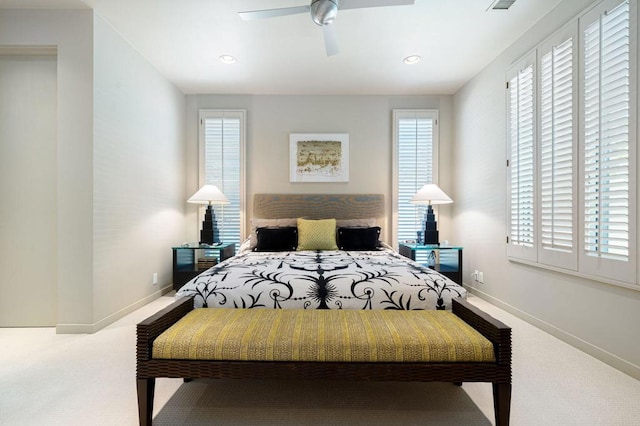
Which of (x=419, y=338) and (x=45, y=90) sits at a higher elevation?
(x=45, y=90)

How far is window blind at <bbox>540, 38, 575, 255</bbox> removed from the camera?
2412mm

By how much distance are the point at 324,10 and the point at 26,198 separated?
3.02m

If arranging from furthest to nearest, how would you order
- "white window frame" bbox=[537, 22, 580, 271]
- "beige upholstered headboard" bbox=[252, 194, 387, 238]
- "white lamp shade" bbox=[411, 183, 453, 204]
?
1. "beige upholstered headboard" bbox=[252, 194, 387, 238]
2. "white lamp shade" bbox=[411, 183, 453, 204]
3. "white window frame" bbox=[537, 22, 580, 271]

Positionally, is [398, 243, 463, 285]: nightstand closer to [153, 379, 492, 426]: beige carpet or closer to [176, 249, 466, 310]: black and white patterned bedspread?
[176, 249, 466, 310]: black and white patterned bedspread

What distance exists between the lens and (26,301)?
2.75 meters

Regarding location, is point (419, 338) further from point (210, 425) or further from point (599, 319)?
point (599, 319)

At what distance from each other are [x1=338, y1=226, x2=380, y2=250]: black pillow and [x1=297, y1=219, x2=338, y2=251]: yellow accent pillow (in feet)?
0.38

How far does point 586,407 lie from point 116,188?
3855 mm

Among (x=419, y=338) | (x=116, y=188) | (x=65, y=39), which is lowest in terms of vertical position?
(x=419, y=338)

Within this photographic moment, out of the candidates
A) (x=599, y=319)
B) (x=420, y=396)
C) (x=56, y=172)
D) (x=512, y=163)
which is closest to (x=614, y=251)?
(x=599, y=319)

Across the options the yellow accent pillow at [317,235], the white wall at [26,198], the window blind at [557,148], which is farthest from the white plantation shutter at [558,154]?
the white wall at [26,198]

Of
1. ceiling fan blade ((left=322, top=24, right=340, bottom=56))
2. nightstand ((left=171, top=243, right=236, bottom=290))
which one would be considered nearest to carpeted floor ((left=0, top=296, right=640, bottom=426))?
nightstand ((left=171, top=243, right=236, bottom=290))

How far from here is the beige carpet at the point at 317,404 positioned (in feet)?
5.04

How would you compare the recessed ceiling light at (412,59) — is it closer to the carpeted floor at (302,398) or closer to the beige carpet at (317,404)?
the carpeted floor at (302,398)
